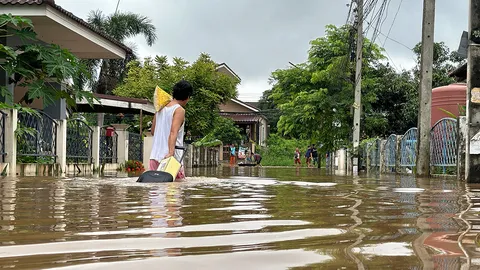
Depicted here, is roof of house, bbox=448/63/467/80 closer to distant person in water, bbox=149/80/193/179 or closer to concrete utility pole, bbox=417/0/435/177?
concrete utility pole, bbox=417/0/435/177

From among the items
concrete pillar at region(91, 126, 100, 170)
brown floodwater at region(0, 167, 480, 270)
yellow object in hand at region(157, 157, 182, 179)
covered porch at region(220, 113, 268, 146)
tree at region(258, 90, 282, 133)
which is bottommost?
brown floodwater at region(0, 167, 480, 270)

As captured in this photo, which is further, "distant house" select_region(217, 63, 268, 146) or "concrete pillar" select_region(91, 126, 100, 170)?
"distant house" select_region(217, 63, 268, 146)

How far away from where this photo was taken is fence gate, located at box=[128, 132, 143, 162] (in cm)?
1938

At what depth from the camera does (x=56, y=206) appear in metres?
3.68

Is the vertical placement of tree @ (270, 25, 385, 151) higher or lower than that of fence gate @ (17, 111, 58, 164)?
higher

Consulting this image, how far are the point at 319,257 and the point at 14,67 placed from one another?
904 centimetres

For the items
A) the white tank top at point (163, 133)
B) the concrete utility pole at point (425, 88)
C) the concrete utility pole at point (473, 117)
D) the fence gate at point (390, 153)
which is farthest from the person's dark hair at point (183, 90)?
the fence gate at point (390, 153)

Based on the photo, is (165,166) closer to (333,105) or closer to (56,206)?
(56,206)

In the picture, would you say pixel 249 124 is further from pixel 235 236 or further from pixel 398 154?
pixel 235 236

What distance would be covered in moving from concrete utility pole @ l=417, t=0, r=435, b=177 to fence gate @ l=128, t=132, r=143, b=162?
9.20 metres

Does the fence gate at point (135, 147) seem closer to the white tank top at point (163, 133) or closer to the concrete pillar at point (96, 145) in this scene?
the concrete pillar at point (96, 145)

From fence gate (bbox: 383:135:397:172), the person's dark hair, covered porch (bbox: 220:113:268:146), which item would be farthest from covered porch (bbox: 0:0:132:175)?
covered porch (bbox: 220:113:268:146)

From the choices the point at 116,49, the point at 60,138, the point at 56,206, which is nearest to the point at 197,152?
the point at 116,49

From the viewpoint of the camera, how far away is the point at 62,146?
1251 centimetres
